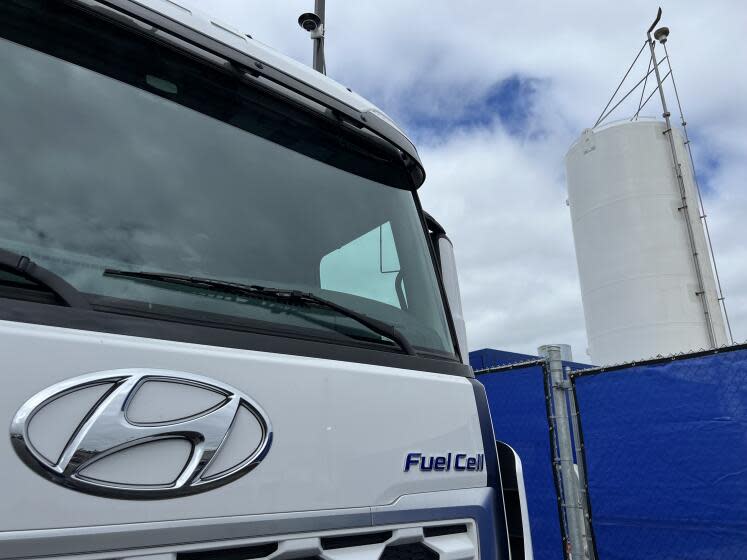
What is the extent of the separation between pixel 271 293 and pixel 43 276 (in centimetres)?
56

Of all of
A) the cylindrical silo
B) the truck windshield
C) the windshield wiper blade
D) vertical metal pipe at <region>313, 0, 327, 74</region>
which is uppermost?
the cylindrical silo

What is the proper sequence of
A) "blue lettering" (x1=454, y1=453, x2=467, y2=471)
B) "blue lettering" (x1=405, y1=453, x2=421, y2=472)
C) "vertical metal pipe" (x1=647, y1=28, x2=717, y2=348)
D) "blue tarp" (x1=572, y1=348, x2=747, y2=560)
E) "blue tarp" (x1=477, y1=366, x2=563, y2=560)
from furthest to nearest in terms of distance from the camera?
"vertical metal pipe" (x1=647, y1=28, x2=717, y2=348), "blue tarp" (x1=477, y1=366, x2=563, y2=560), "blue tarp" (x1=572, y1=348, x2=747, y2=560), "blue lettering" (x1=454, y1=453, x2=467, y2=471), "blue lettering" (x1=405, y1=453, x2=421, y2=472)

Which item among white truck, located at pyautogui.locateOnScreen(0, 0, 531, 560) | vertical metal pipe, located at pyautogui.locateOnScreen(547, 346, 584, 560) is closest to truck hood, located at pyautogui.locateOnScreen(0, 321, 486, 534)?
white truck, located at pyautogui.locateOnScreen(0, 0, 531, 560)

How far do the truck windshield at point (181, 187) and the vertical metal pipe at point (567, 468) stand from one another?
5.54 feet

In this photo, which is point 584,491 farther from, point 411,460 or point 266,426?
point 266,426

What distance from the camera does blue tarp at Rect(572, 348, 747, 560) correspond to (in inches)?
159

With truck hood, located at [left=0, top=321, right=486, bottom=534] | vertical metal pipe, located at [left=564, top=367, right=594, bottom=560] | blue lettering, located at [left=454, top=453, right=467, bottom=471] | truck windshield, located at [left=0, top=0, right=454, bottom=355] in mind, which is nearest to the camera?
truck hood, located at [left=0, top=321, right=486, bottom=534]

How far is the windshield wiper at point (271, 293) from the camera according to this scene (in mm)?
1303

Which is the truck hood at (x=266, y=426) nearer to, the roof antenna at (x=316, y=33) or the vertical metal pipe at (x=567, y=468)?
the vertical metal pipe at (x=567, y=468)

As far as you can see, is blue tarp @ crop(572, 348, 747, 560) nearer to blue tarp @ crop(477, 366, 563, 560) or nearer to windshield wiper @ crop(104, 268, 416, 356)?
blue tarp @ crop(477, 366, 563, 560)

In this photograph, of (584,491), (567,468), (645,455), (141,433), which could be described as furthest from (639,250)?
(141,433)

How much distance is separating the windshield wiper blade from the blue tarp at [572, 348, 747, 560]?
441cm

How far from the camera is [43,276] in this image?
1.11 meters

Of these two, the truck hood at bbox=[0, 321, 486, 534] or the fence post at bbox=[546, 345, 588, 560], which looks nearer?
the truck hood at bbox=[0, 321, 486, 534]
